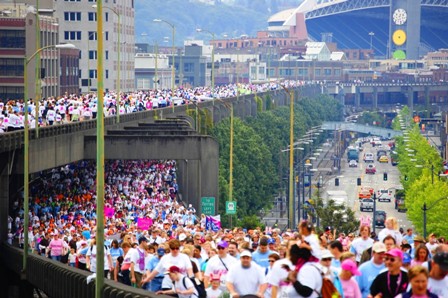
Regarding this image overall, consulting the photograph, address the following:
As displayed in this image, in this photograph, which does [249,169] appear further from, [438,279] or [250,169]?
[438,279]

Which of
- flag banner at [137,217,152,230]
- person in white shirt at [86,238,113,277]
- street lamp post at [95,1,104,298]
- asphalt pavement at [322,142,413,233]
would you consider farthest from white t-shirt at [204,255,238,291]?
asphalt pavement at [322,142,413,233]

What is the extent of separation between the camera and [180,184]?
105 meters

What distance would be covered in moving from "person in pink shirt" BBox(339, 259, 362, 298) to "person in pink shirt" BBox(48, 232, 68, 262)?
23450 mm

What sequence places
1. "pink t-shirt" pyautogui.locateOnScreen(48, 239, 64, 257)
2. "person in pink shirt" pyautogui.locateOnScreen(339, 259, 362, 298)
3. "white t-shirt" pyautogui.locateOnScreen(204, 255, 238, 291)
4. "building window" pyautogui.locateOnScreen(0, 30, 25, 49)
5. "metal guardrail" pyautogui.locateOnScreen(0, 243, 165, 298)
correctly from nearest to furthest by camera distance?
"person in pink shirt" pyautogui.locateOnScreen(339, 259, 362, 298) → "white t-shirt" pyautogui.locateOnScreen(204, 255, 238, 291) → "metal guardrail" pyautogui.locateOnScreen(0, 243, 165, 298) → "pink t-shirt" pyautogui.locateOnScreen(48, 239, 64, 257) → "building window" pyautogui.locateOnScreen(0, 30, 25, 49)

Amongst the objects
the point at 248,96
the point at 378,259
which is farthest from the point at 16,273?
the point at 248,96

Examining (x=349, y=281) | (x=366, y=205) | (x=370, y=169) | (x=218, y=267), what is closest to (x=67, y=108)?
(x=366, y=205)

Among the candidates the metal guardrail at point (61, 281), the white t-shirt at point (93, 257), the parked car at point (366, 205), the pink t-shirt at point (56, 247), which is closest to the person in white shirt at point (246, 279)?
the metal guardrail at point (61, 281)

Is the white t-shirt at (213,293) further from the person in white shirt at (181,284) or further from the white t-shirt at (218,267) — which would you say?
the white t-shirt at (218,267)

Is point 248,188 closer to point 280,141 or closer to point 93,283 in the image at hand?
point 280,141

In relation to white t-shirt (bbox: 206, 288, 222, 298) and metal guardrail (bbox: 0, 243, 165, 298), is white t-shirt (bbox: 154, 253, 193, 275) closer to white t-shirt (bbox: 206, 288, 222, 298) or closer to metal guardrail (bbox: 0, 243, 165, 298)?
metal guardrail (bbox: 0, 243, 165, 298)

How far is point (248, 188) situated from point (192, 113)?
909 cm

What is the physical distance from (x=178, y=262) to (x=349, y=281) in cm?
624

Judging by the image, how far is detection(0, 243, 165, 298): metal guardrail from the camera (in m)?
31.7

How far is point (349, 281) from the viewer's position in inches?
909
